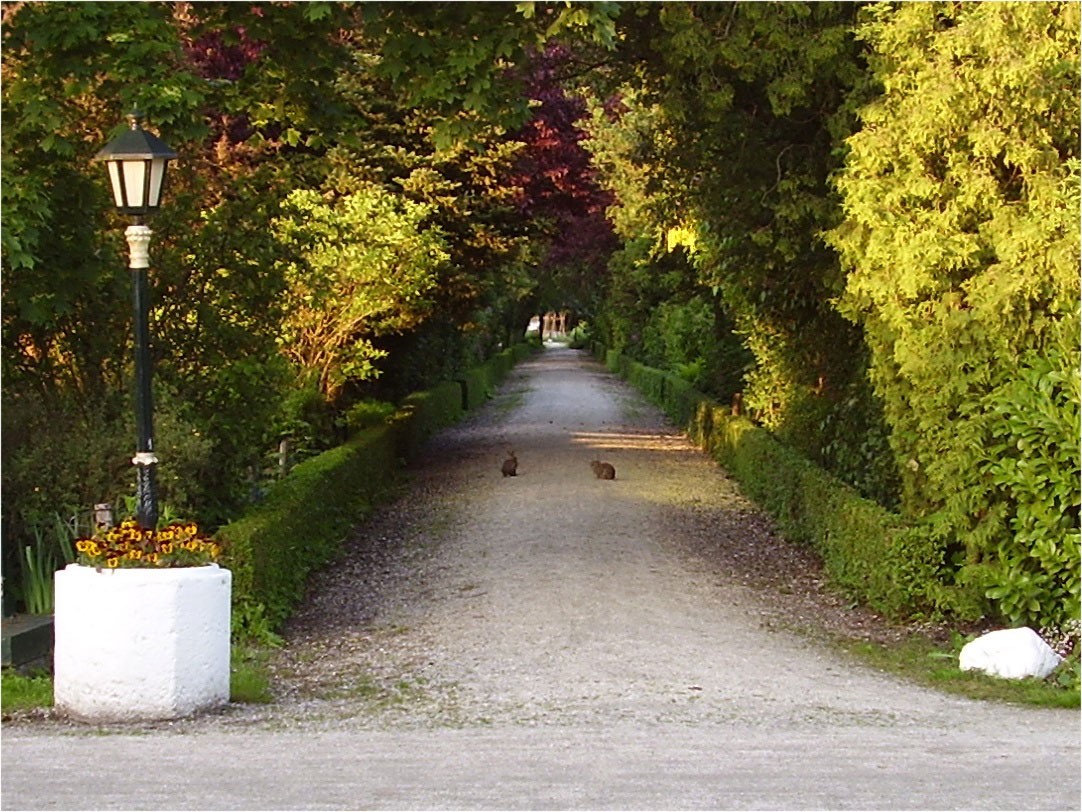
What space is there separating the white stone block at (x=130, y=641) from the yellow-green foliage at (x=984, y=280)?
570 cm

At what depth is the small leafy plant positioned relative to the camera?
8273 millimetres

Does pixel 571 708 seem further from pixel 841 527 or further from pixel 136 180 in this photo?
pixel 841 527

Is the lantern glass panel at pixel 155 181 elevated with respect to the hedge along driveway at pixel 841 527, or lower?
elevated

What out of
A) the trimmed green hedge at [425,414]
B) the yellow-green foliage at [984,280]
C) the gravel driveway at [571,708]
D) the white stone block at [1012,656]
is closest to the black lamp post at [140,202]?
the gravel driveway at [571,708]

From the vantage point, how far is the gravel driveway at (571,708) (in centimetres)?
655

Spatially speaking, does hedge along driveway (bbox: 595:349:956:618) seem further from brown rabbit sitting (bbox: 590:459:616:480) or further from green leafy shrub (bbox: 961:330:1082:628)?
brown rabbit sitting (bbox: 590:459:616:480)

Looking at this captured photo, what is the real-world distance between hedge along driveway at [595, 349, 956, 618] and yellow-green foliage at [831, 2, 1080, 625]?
263 millimetres

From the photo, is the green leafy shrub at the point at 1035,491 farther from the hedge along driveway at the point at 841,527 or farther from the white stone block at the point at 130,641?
the white stone block at the point at 130,641

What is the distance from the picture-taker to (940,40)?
1167cm

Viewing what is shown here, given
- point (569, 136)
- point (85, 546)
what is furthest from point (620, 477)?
point (85, 546)

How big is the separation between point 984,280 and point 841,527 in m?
3.07

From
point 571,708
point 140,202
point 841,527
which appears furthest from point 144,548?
point 841,527

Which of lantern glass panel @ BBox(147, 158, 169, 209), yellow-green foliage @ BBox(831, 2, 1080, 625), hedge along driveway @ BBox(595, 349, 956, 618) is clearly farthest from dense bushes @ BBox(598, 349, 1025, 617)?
lantern glass panel @ BBox(147, 158, 169, 209)

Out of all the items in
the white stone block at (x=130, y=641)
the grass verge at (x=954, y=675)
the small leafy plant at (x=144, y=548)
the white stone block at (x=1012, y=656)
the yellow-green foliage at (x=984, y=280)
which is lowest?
the grass verge at (x=954, y=675)
